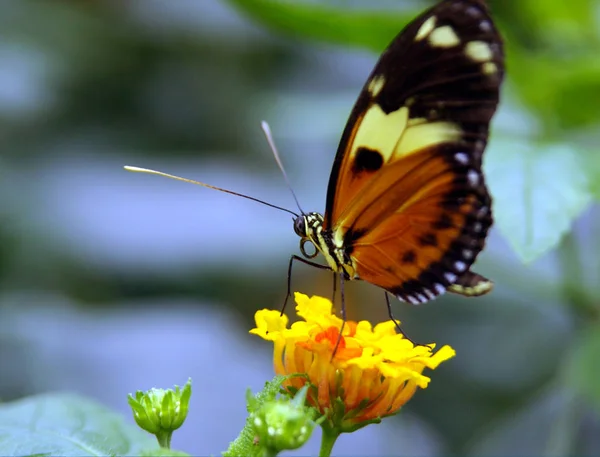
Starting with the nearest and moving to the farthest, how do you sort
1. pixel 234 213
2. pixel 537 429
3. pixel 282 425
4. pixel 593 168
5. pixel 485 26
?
pixel 282 425
pixel 485 26
pixel 593 168
pixel 537 429
pixel 234 213

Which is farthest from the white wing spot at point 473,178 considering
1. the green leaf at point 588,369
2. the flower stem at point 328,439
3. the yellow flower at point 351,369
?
the green leaf at point 588,369

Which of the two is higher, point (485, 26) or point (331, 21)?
point (331, 21)

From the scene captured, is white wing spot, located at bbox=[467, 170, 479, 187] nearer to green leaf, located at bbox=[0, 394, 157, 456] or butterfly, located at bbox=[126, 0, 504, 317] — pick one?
butterfly, located at bbox=[126, 0, 504, 317]

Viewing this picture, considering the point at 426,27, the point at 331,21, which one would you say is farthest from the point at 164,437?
the point at 331,21

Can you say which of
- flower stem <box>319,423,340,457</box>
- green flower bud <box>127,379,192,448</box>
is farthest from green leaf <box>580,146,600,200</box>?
green flower bud <box>127,379,192,448</box>

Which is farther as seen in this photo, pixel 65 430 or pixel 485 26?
pixel 485 26

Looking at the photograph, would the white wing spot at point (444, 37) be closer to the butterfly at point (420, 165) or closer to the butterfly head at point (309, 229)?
the butterfly at point (420, 165)

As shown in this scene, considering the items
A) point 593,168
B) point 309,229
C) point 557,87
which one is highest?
point 557,87

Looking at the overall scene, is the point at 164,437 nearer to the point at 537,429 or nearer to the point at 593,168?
the point at 593,168
